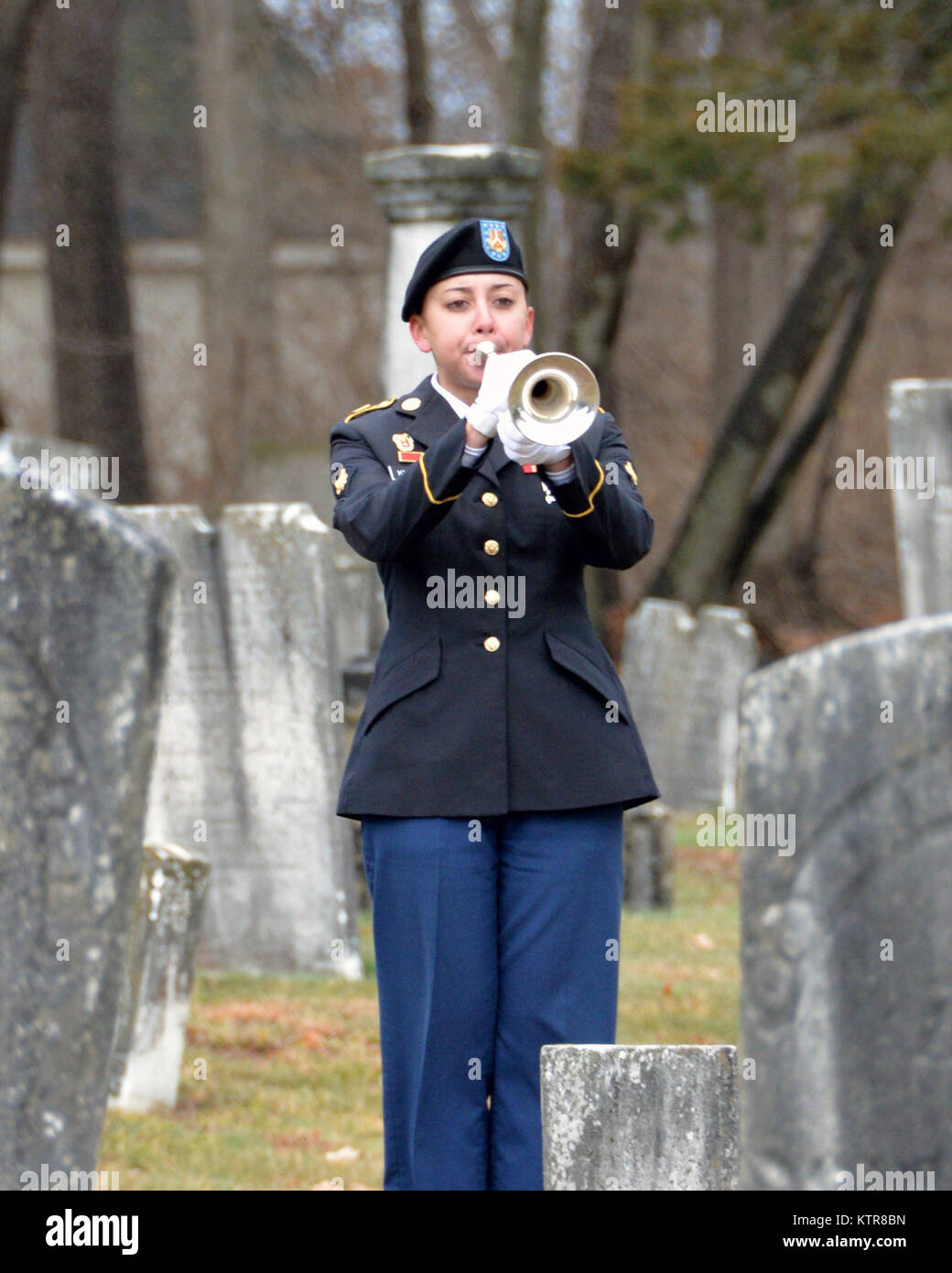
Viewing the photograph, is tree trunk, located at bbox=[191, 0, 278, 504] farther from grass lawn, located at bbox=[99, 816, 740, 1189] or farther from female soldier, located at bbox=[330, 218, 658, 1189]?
female soldier, located at bbox=[330, 218, 658, 1189]

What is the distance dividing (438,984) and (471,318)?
1.16 metres

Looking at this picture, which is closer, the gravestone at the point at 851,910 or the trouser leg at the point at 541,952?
the gravestone at the point at 851,910

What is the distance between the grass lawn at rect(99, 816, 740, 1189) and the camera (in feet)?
15.4

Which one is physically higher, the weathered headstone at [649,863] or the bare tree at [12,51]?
the bare tree at [12,51]

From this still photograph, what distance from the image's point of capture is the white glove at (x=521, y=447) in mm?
3051

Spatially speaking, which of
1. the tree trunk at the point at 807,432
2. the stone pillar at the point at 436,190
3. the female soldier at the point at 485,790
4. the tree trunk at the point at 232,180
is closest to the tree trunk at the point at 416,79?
the tree trunk at the point at 232,180

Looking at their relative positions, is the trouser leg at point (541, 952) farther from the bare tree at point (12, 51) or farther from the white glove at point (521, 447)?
the bare tree at point (12, 51)

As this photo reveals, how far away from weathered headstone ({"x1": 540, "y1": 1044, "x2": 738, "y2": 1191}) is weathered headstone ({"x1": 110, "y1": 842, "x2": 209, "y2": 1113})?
2.06 metres

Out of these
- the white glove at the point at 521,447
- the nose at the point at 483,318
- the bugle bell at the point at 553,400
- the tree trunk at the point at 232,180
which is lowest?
the white glove at the point at 521,447

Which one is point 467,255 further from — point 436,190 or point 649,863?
point 649,863

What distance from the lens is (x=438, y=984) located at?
11.0 feet

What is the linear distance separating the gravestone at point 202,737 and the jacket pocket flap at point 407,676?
133 inches

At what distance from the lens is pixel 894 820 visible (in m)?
2.22

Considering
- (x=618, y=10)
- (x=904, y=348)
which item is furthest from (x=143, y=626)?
(x=904, y=348)
